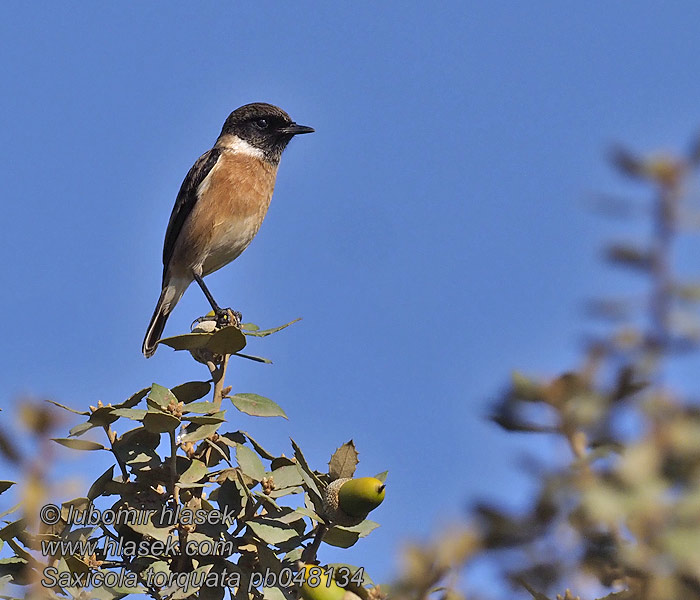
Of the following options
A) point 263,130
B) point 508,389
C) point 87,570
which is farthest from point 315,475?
point 263,130

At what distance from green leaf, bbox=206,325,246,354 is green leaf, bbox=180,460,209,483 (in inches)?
19.7

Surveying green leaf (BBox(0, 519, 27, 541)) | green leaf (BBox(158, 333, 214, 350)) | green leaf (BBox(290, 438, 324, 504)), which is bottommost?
green leaf (BBox(0, 519, 27, 541))

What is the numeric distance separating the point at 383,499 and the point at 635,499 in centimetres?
169

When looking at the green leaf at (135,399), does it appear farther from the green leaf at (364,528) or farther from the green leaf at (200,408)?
the green leaf at (364,528)

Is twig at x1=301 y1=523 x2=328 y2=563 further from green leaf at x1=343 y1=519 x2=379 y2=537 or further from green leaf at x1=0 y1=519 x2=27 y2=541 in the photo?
green leaf at x1=0 y1=519 x2=27 y2=541

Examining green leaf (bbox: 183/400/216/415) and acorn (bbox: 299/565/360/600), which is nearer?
acorn (bbox: 299/565/360/600)

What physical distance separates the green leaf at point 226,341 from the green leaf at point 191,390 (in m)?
0.15

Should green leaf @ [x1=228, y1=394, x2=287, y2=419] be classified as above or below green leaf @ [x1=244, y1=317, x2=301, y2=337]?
below

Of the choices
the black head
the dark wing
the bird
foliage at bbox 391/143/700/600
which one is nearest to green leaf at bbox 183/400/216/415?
foliage at bbox 391/143/700/600

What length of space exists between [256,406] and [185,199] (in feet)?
18.9

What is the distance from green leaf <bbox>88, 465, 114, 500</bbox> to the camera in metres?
2.54

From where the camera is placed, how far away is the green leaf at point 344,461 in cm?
243

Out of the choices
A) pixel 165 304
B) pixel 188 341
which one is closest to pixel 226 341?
pixel 188 341

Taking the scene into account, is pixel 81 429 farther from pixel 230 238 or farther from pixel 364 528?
pixel 230 238
